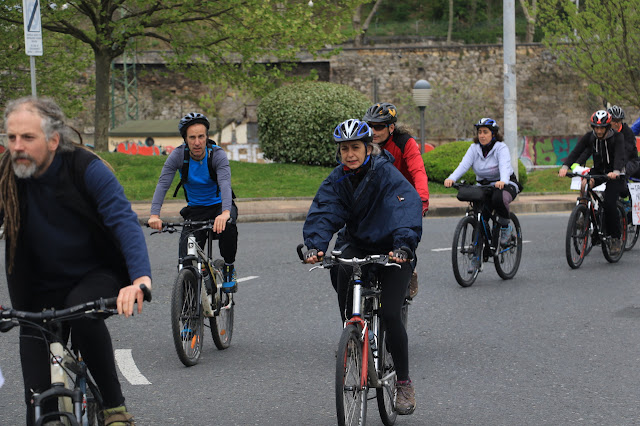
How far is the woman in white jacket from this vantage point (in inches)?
387

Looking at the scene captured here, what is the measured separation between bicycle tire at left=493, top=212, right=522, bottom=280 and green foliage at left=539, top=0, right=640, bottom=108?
57.4ft

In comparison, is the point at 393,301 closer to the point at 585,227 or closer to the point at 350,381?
the point at 350,381

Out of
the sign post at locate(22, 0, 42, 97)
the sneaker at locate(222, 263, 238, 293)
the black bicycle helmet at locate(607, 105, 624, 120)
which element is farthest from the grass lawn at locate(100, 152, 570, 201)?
the sneaker at locate(222, 263, 238, 293)

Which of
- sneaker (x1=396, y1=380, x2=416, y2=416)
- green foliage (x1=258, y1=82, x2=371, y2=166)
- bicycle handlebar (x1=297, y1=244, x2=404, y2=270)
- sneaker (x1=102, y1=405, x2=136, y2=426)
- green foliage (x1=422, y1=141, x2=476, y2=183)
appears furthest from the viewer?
green foliage (x1=258, y1=82, x2=371, y2=166)

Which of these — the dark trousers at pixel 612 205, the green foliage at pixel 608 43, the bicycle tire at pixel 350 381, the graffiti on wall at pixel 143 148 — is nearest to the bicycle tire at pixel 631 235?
the dark trousers at pixel 612 205

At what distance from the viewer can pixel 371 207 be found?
521 cm

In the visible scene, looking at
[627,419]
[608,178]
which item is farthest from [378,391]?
[608,178]

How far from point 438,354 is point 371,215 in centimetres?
225

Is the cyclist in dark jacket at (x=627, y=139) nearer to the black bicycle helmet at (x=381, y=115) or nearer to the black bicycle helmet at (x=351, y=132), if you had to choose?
the black bicycle helmet at (x=381, y=115)

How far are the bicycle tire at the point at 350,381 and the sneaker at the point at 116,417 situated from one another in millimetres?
1013

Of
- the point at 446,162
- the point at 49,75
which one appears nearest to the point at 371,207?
the point at 446,162

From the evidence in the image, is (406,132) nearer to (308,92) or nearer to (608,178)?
(608,178)

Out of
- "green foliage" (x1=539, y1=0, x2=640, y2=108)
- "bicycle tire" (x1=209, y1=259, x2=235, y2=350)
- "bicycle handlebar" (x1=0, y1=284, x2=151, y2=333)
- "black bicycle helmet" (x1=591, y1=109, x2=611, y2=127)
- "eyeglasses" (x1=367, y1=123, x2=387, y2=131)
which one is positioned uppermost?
"green foliage" (x1=539, y1=0, x2=640, y2=108)

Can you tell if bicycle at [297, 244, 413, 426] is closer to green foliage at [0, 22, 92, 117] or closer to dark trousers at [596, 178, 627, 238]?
dark trousers at [596, 178, 627, 238]
